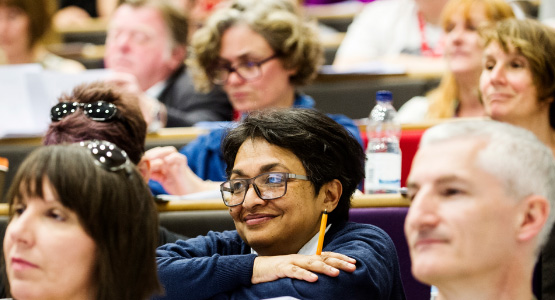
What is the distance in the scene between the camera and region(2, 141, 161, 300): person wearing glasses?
4.40ft

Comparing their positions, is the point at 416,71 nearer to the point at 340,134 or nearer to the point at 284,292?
the point at 340,134

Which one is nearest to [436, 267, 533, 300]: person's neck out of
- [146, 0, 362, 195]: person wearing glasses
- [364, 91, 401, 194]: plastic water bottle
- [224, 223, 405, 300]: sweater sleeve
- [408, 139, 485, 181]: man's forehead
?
[408, 139, 485, 181]: man's forehead

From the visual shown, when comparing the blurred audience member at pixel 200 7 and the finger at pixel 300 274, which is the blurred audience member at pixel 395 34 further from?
the finger at pixel 300 274

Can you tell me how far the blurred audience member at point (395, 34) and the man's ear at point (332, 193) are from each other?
1.78 metres

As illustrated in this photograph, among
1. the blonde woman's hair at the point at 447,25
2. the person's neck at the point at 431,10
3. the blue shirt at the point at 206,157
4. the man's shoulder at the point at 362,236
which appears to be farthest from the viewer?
the person's neck at the point at 431,10

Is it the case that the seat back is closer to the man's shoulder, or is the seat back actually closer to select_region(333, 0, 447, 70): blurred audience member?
the man's shoulder

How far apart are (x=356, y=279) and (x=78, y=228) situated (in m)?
0.57

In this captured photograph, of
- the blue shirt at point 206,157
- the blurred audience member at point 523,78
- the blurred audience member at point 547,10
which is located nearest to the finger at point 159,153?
the blue shirt at point 206,157

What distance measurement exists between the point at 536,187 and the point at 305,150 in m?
0.63

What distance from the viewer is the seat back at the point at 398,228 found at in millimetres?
2082

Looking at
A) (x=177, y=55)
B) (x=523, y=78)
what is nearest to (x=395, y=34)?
(x=177, y=55)

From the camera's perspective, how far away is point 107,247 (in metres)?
1.39

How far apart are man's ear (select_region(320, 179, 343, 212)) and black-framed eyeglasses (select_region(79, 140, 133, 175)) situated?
1.86 ft

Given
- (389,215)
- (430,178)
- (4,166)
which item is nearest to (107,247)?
(430,178)
